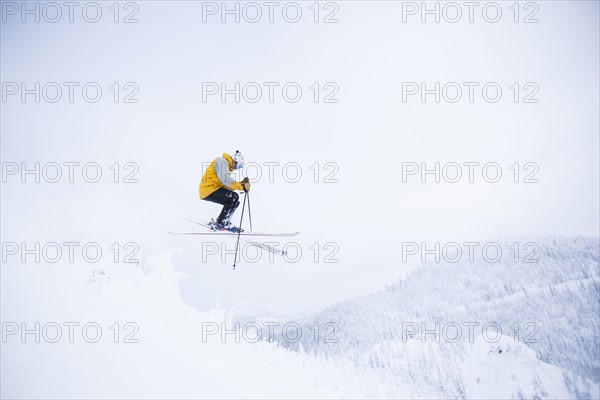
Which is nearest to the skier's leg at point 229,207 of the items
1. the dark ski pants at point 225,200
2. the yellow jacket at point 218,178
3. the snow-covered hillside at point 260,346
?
the dark ski pants at point 225,200

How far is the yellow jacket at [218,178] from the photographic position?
877cm

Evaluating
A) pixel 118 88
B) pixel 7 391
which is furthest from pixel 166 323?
pixel 118 88

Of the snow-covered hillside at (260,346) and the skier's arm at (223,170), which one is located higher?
the skier's arm at (223,170)

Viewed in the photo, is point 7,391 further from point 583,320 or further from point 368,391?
point 583,320

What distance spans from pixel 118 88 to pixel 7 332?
14.8m

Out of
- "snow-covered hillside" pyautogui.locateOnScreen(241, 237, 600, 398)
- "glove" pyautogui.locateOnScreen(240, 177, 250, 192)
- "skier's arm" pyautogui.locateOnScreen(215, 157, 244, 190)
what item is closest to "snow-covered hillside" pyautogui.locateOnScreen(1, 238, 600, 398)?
"snow-covered hillside" pyautogui.locateOnScreen(241, 237, 600, 398)

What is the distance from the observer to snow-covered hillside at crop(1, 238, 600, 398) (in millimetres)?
8031

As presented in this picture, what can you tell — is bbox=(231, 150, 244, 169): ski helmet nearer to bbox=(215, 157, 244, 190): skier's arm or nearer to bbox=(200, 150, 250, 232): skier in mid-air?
bbox=(200, 150, 250, 232): skier in mid-air

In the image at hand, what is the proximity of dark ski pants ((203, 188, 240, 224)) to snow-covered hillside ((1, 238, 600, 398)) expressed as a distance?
5716 millimetres

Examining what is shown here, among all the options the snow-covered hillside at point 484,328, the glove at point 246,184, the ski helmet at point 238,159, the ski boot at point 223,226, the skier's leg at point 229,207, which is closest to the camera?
the ski helmet at point 238,159

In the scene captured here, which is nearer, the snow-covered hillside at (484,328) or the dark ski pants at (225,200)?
the dark ski pants at (225,200)

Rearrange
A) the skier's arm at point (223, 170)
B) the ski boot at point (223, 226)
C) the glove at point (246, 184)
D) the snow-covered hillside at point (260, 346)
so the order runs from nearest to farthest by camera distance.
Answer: the snow-covered hillside at point (260, 346) → the skier's arm at point (223, 170) → the glove at point (246, 184) → the ski boot at point (223, 226)

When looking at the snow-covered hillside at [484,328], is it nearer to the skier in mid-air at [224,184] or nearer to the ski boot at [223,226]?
the ski boot at [223,226]

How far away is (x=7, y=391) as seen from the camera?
5688mm
